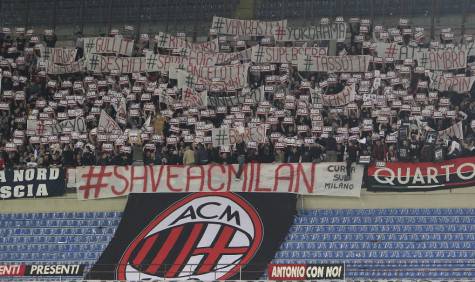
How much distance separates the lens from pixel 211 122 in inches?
1396

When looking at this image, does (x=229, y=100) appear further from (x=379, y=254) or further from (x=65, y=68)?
(x=379, y=254)

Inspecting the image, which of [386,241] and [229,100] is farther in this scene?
[229,100]

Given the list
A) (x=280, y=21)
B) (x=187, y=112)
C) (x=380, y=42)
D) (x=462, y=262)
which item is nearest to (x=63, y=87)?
(x=187, y=112)

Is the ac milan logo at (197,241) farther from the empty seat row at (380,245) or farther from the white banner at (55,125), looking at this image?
the white banner at (55,125)

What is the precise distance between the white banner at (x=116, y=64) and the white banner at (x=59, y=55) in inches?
21.6

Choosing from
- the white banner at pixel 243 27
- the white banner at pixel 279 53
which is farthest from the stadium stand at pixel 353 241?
the white banner at pixel 243 27

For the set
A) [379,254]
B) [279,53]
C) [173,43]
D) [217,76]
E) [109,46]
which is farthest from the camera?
[109,46]

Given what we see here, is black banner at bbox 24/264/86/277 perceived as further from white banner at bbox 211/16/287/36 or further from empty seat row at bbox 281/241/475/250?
white banner at bbox 211/16/287/36

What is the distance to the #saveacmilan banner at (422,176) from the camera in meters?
32.7

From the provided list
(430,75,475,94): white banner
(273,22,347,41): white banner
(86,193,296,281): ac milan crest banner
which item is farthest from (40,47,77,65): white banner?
(430,75,475,94): white banner

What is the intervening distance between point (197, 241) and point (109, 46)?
8274 mm

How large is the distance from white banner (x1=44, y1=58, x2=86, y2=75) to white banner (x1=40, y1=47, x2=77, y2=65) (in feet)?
0.55

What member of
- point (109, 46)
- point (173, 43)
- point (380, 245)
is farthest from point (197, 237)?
point (109, 46)

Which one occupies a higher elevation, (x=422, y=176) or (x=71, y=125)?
(x=71, y=125)
